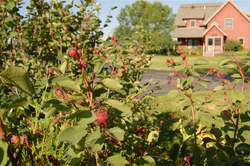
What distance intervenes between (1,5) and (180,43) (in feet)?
100

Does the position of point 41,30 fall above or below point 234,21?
below

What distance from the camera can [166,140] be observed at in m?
4.04

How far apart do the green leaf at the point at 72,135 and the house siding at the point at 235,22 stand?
3238cm

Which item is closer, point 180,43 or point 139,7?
point 180,43

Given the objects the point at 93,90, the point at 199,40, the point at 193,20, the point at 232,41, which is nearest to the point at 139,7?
the point at 193,20

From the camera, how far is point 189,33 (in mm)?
31109

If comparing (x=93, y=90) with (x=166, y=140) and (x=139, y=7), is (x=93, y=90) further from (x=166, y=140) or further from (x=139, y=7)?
(x=139, y=7)

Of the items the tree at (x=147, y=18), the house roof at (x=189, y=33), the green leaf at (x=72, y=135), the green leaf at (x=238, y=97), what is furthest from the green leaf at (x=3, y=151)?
the tree at (x=147, y=18)

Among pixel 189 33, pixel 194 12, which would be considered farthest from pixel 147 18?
pixel 189 33

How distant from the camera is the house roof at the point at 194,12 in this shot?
33.1 m

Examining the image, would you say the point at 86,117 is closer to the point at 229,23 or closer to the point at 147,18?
the point at 229,23

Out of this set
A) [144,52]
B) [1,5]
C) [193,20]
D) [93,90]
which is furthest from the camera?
[193,20]

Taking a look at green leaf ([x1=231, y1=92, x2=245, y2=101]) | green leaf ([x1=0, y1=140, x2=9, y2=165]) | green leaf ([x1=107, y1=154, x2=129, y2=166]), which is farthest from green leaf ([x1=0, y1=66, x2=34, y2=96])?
green leaf ([x1=231, y1=92, x2=245, y2=101])

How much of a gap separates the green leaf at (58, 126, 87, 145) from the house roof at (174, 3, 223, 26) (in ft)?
114
